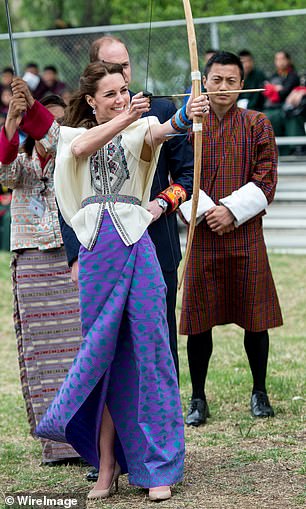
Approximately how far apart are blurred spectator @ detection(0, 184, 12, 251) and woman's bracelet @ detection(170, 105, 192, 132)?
8574 mm

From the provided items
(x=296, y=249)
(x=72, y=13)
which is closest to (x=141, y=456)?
(x=296, y=249)

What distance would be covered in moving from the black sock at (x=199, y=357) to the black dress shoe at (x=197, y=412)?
0.10 feet

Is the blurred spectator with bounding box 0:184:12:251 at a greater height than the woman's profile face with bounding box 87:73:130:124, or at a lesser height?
lesser

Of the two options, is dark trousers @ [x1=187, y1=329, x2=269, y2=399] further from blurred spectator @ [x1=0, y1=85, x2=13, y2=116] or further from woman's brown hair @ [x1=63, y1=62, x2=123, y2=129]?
blurred spectator @ [x1=0, y1=85, x2=13, y2=116]

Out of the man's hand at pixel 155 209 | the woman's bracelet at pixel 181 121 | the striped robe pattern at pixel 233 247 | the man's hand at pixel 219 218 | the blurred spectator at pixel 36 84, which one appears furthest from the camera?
the blurred spectator at pixel 36 84

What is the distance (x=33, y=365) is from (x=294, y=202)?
733 cm

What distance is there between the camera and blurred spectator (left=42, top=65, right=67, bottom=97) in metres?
12.4

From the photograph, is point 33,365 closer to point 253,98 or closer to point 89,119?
point 89,119

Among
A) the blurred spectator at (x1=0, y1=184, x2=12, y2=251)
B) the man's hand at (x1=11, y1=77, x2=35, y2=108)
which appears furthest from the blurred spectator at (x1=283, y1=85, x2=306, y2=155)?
the man's hand at (x1=11, y1=77, x2=35, y2=108)

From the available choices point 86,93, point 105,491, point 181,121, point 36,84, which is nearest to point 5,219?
point 36,84

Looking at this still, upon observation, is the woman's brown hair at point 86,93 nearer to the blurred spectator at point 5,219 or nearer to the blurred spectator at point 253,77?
the blurred spectator at point 253,77

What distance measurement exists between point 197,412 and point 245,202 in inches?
47.2

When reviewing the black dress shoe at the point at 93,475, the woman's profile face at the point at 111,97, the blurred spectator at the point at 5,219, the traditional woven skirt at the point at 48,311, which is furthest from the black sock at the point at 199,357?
the blurred spectator at the point at 5,219

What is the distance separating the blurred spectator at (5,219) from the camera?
1239 centimetres
